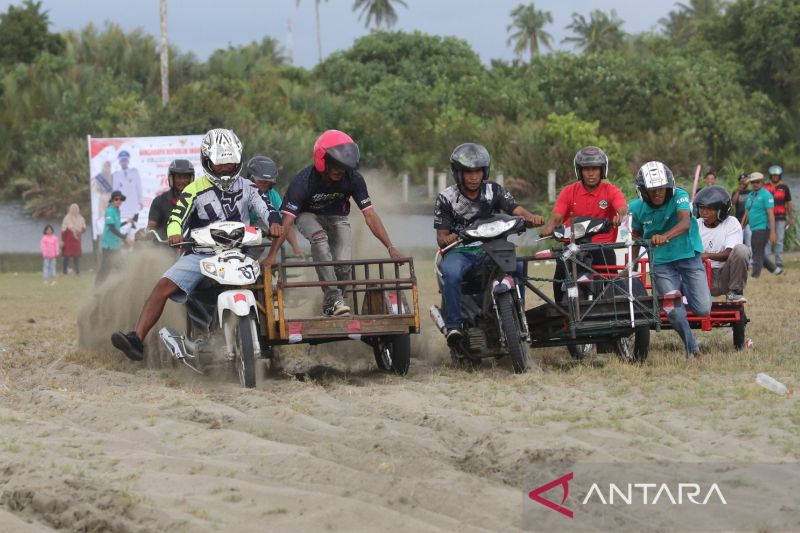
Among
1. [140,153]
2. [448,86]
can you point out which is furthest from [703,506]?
[448,86]

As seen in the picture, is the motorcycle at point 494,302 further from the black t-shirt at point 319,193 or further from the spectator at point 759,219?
the spectator at point 759,219

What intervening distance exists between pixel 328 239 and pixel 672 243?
9.55 feet

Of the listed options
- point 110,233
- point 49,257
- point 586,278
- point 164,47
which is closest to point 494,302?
point 586,278

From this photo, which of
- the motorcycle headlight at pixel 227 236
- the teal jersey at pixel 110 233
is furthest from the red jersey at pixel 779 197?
the motorcycle headlight at pixel 227 236

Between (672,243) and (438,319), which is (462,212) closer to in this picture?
(438,319)

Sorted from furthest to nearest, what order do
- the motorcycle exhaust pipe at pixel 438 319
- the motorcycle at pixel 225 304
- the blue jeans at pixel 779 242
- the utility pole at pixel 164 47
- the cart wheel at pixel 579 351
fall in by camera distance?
the utility pole at pixel 164 47
the blue jeans at pixel 779 242
the cart wheel at pixel 579 351
the motorcycle exhaust pipe at pixel 438 319
the motorcycle at pixel 225 304

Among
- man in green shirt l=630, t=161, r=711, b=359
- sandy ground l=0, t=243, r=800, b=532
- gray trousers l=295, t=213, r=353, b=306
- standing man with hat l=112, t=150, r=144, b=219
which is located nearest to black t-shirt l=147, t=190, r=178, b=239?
sandy ground l=0, t=243, r=800, b=532

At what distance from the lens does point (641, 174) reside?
447 inches

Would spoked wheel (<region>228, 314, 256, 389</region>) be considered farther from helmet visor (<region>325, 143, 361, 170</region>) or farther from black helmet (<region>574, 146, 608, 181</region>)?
black helmet (<region>574, 146, 608, 181</region>)

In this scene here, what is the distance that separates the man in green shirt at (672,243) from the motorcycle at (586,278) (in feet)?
1.03

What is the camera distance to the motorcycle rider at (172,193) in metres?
12.8

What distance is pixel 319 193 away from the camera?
36.8ft

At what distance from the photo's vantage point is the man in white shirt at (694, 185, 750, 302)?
12.1 meters

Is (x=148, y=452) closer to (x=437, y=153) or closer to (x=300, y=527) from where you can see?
(x=300, y=527)
